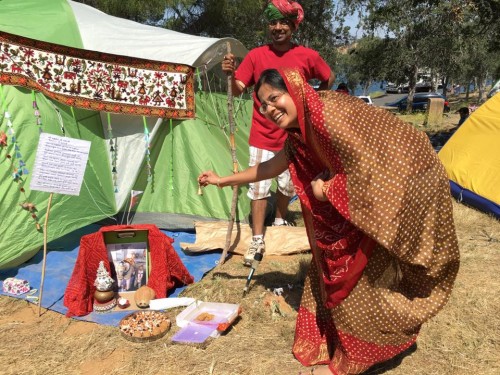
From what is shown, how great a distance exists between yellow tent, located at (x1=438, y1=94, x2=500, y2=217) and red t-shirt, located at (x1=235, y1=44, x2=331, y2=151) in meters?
2.59

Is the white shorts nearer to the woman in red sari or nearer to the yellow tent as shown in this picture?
the woman in red sari

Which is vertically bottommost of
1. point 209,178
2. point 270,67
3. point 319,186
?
point 209,178

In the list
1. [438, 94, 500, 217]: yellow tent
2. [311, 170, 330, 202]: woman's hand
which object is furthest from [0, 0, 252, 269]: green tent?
[438, 94, 500, 217]: yellow tent

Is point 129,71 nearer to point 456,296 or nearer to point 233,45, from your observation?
point 233,45

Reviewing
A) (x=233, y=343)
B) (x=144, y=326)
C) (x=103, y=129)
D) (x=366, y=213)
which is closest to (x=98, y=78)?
(x=103, y=129)

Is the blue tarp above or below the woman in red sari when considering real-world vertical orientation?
below

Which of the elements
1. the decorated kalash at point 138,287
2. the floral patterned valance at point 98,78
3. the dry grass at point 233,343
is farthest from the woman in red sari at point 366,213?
the floral patterned valance at point 98,78

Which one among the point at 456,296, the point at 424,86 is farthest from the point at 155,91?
the point at 424,86

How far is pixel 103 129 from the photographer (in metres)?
3.86

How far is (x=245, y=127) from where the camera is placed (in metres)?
5.12

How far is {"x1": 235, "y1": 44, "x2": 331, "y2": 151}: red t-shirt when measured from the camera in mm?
3443

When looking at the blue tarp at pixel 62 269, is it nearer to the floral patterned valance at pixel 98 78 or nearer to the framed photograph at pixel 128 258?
the framed photograph at pixel 128 258

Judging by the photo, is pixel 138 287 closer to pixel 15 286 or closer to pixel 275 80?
pixel 15 286

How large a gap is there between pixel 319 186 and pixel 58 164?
5.69ft
